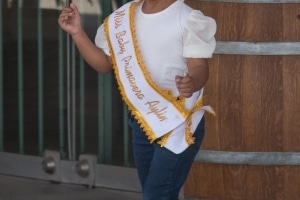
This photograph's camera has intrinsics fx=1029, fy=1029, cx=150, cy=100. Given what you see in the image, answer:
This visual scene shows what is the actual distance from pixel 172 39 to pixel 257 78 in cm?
114

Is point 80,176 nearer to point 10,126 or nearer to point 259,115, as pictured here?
point 10,126

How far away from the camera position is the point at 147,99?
4.05 metres

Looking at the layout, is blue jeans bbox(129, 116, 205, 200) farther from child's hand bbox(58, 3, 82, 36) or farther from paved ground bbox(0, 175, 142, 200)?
paved ground bbox(0, 175, 142, 200)

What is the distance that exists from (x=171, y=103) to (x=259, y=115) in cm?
110

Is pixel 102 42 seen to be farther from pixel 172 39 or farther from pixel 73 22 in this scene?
pixel 172 39

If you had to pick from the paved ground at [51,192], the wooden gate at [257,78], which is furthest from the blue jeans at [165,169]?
the paved ground at [51,192]

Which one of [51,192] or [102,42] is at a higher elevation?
[102,42]

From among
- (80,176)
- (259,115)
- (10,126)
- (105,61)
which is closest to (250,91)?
(259,115)

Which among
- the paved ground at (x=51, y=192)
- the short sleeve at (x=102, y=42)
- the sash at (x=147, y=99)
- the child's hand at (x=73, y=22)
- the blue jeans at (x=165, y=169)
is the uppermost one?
the child's hand at (x=73, y=22)

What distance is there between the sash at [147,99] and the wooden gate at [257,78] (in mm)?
924

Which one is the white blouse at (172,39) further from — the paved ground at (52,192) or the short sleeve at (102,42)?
the paved ground at (52,192)

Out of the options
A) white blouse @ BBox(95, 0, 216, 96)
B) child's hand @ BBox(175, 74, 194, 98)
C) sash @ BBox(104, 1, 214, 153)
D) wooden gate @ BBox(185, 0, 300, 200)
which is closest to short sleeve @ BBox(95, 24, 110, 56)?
sash @ BBox(104, 1, 214, 153)

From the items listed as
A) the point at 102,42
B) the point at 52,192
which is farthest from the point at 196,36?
the point at 52,192

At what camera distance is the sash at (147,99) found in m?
3.99
